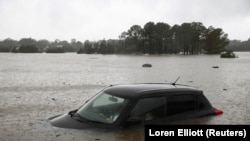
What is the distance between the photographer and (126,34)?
571ft

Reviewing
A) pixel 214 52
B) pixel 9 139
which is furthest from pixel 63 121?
pixel 214 52

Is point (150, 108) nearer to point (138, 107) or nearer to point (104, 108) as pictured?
point (138, 107)

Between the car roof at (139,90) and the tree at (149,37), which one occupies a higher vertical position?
the tree at (149,37)

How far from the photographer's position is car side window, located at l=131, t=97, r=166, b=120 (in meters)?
7.61

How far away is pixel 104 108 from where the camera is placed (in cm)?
796

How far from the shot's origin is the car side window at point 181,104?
26.0 feet

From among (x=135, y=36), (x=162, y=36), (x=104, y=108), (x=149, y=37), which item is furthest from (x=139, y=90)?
(x=135, y=36)

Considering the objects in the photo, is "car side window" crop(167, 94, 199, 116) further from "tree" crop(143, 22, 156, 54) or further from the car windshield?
"tree" crop(143, 22, 156, 54)

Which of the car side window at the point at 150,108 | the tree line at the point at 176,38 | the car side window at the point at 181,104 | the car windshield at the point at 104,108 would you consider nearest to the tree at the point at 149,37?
the tree line at the point at 176,38

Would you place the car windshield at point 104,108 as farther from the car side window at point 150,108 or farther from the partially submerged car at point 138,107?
the car side window at point 150,108

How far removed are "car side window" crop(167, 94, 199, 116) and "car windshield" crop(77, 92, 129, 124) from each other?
→ 3.41ft

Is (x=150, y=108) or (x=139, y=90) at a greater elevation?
(x=139, y=90)

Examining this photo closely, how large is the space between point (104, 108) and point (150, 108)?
3.45ft

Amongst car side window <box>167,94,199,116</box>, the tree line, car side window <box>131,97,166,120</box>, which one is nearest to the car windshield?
car side window <box>131,97,166,120</box>
